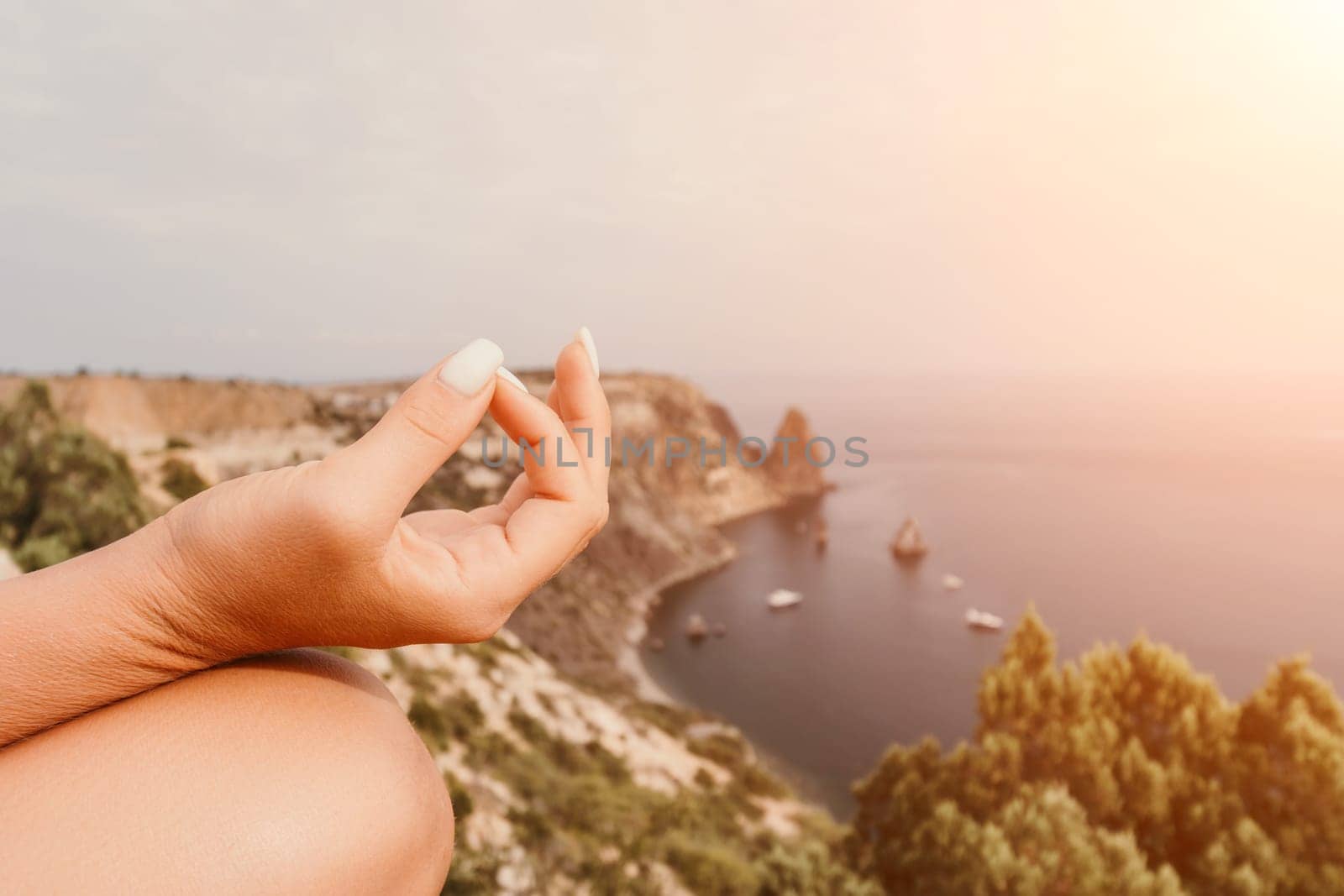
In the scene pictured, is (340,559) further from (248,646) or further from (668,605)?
(668,605)

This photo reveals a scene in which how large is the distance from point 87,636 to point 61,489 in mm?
20404

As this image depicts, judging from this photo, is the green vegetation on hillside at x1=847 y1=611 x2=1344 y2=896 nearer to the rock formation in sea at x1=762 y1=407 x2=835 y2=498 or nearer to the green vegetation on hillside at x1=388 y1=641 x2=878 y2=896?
the green vegetation on hillside at x1=388 y1=641 x2=878 y2=896

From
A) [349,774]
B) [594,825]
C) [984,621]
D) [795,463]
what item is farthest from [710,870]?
[795,463]

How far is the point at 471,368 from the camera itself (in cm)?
178

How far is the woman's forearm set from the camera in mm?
1447

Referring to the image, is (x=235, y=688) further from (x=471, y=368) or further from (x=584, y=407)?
(x=584, y=407)

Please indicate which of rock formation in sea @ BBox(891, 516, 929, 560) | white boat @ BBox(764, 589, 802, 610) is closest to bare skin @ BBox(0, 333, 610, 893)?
white boat @ BBox(764, 589, 802, 610)

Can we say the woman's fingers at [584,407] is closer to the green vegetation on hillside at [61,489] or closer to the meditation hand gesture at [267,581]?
the meditation hand gesture at [267,581]

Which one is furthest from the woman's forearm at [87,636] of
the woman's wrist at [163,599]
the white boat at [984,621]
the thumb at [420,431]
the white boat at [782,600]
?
the white boat at [984,621]

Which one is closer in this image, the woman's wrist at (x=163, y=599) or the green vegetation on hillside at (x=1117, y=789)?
the woman's wrist at (x=163, y=599)

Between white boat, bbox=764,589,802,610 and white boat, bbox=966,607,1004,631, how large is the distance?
16916 millimetres

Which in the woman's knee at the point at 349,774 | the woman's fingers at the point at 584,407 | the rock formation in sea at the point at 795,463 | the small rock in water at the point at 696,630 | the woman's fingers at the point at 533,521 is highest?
the woman's fingers at the point at 584,407

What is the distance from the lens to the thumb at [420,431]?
1495 mm

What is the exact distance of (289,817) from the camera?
4.87 ft
